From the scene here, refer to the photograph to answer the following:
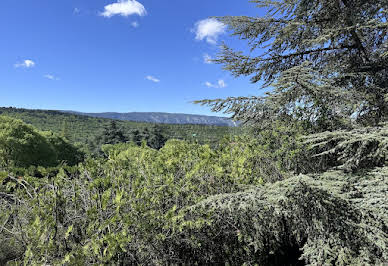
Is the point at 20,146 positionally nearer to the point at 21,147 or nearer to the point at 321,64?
the point at 21,147

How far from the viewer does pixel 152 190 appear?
9.01 feet

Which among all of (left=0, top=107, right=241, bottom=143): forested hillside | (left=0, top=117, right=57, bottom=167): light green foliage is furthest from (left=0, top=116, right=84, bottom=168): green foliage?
(left=0, top=107, right=241, bottom=143): forested hillside

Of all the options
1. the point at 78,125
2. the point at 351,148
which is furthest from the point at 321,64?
the point at 78,125

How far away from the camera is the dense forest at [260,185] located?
7.35 feet

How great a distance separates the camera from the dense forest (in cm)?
224

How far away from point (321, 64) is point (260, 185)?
3.64 metres

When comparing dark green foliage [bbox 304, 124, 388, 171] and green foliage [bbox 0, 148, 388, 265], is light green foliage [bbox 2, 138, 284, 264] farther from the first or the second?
dark green foliage [bbox 304, 124, 388, 171]

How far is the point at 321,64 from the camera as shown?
4.96 metres

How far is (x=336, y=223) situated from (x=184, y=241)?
1.77 meters

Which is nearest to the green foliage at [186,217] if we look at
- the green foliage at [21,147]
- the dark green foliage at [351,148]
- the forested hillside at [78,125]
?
the dark green foliage at [351,148]

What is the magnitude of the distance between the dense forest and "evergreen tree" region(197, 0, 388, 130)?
2cm

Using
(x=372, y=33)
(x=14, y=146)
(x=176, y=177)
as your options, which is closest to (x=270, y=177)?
(x=176, y=177)

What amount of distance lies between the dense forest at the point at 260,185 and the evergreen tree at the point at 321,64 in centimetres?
2

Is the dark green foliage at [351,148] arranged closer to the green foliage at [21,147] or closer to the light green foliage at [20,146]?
the green foliage at [21,147]
